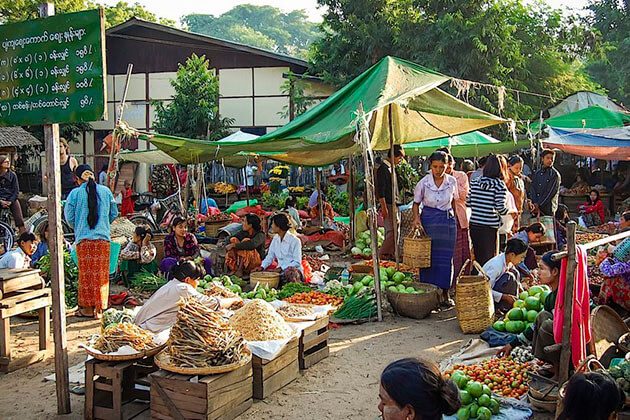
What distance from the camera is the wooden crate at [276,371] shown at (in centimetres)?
445

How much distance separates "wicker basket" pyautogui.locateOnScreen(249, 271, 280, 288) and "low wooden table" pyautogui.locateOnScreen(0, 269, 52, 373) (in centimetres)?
246

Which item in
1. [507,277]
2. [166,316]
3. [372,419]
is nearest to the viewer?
[372,419]

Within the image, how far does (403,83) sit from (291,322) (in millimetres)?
2913

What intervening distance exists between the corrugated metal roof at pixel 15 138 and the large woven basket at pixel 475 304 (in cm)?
1443

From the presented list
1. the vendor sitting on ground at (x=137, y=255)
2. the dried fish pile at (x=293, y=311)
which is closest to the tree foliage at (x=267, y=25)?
the vendor sitting on ground at (x=137, y=255)

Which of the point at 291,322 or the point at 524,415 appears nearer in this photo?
the point at 524,415

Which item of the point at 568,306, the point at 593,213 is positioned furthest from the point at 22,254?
the point at 593,213

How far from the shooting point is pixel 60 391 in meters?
4.26

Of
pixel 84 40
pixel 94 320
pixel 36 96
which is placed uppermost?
pixel 84 40

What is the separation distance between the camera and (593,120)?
13930 millimetres

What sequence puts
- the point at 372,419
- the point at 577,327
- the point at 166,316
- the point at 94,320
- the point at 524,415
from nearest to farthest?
the point at 577,327, the point at 524,415, the point at 372,419, the point at 166,316, the point at 94,320

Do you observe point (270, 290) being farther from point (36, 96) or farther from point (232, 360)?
point (36, 96)

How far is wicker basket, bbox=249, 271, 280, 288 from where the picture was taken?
7429 millimetres

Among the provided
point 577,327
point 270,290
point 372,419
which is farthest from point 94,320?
point 577,327
